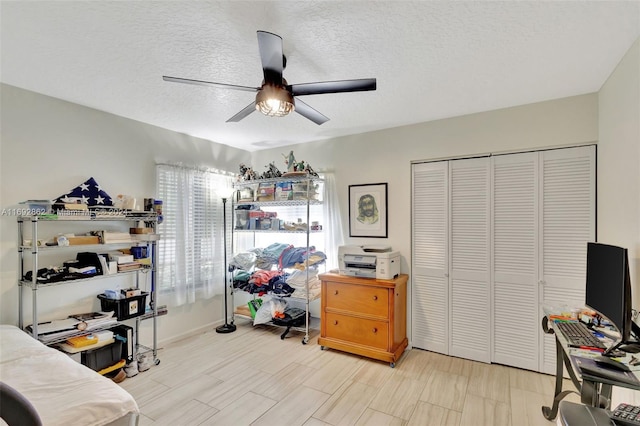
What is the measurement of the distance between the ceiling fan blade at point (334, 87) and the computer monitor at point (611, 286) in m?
1.55

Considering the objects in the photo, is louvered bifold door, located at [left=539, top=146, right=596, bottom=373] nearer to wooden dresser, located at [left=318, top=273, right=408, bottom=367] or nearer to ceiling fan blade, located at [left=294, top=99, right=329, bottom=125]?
wooden dresser, located at [left=318, top=273, right=408, bottom=367]

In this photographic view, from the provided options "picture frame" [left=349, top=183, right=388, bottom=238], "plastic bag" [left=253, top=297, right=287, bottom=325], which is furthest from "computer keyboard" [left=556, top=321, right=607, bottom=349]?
"plastic bag" [left=253, top=297, right=287, bottom=325]

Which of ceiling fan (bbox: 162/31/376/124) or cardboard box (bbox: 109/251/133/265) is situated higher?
ceiling fan (bbox: 162/31/376/124)

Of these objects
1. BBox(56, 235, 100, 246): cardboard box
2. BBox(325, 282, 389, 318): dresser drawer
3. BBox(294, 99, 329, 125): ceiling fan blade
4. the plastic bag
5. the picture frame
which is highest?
BBox(294, 99, 329, 125): ceiling fan blade

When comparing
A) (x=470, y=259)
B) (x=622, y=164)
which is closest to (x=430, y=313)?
(x=470, y=259)

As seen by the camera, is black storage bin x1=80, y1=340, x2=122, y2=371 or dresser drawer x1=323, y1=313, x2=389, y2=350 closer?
black storage bin x1=80, y1=340, x2=122, y2=371

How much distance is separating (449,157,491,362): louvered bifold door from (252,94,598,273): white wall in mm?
246

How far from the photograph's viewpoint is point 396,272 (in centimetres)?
324

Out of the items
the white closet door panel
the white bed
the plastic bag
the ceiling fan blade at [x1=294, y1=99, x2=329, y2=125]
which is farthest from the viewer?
the plastic bag

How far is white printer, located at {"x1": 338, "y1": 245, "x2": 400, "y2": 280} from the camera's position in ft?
10.1

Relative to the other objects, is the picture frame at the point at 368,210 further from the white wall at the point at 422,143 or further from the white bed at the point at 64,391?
the white bed at the point at 64,391

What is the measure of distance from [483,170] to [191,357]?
3.54 m

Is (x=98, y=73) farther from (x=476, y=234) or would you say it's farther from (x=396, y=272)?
(x=476, y=234)

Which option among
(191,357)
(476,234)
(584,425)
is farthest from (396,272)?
(191,357)
